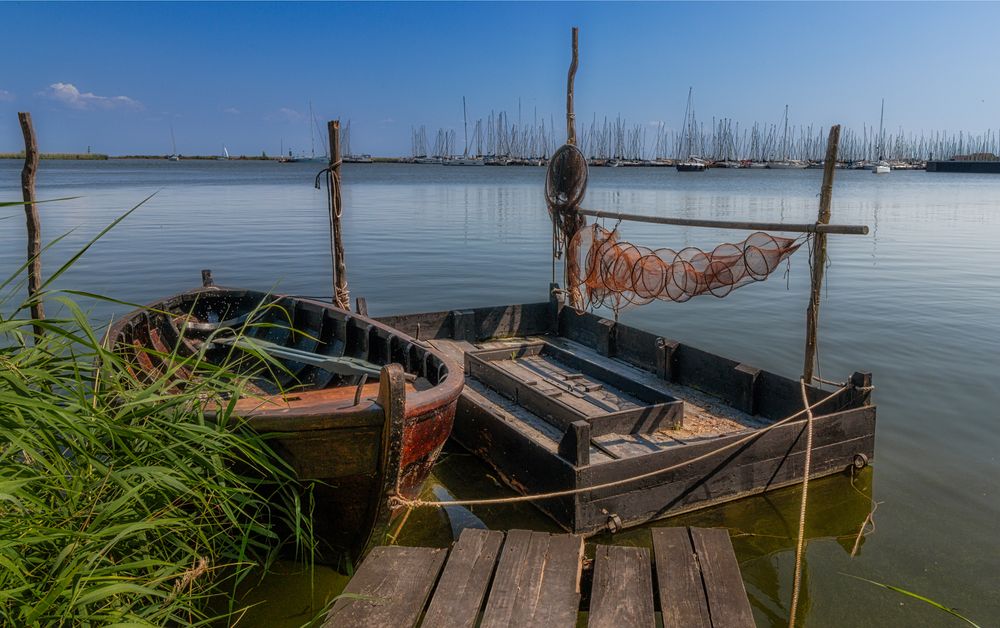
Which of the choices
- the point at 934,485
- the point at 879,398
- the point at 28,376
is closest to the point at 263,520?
the point at 28,376

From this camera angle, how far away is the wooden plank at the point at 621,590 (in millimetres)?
3520

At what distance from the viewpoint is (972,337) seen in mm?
12047

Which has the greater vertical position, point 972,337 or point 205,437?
point 205,437

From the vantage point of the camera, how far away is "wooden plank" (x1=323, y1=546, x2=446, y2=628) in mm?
3508

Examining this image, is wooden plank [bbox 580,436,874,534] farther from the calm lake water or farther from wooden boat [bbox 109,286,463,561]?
wooden boat [bbox 109,286,463,561]

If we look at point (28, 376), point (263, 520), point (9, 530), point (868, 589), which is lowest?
point (868, 589)

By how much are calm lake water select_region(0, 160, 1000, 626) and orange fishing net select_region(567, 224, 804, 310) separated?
2391 mm

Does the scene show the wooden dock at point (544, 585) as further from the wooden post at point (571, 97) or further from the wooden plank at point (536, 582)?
the wooden post at point (571, 97)

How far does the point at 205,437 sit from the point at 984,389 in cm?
954

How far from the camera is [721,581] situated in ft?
12.5

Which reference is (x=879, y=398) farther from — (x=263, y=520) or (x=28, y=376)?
(x=28, y=376)

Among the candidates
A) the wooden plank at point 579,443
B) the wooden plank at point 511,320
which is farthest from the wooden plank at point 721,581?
the wooden plank at point 511,320

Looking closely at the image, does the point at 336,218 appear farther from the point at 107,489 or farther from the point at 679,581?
the point at 679,581

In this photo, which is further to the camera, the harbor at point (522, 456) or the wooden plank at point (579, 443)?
the wooden plank at point (579, 443)
